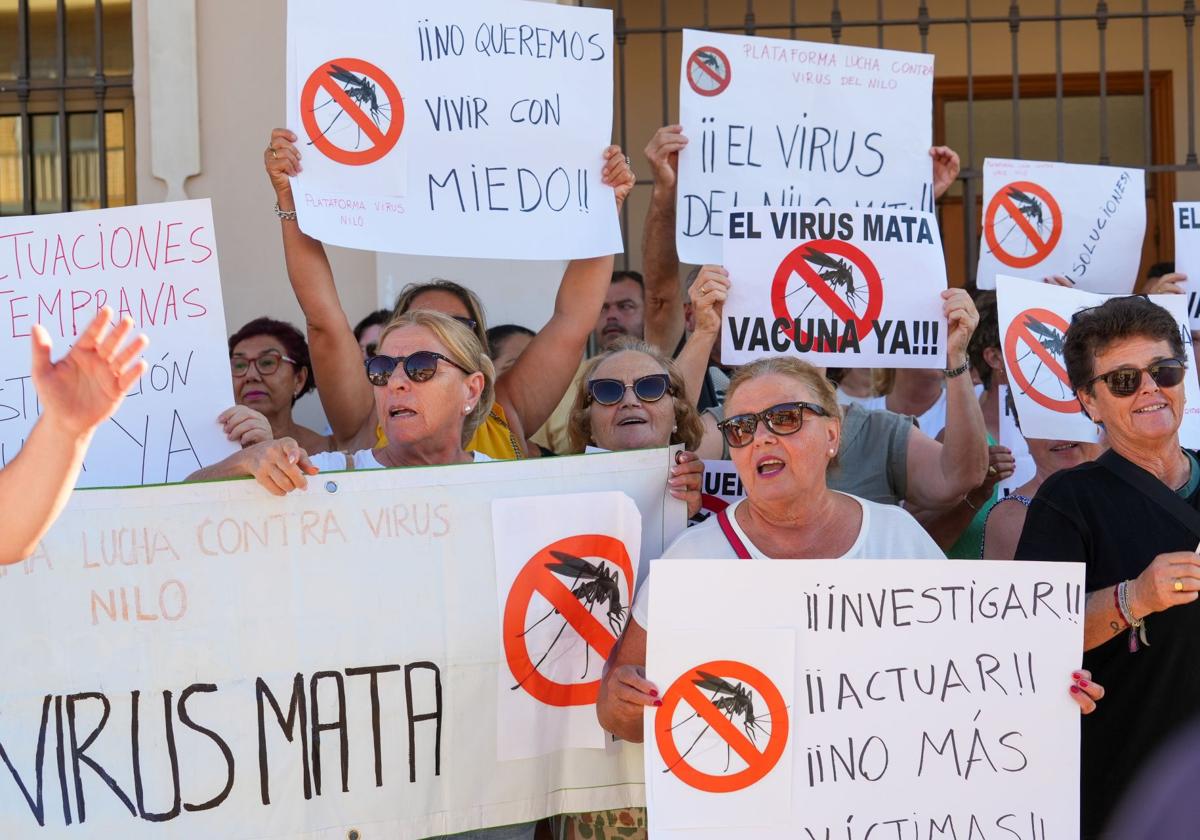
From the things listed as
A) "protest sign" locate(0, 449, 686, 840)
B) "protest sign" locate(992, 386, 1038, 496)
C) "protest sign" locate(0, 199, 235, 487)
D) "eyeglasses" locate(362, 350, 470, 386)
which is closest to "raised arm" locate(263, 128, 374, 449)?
"protest sign" locate(0, 199, 235, 487)

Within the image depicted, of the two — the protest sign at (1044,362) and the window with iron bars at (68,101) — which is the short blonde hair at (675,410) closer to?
the protest sign at (1044,362)

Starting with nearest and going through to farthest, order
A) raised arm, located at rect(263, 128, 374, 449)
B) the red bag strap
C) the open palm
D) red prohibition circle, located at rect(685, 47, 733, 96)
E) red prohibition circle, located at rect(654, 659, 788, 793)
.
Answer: the open palm, red prohibition circle, located at rect(654, 659, 788, 793), the red bag strap, raised arm, located at rect(263, 128, 374, 449), red prohibition circle, located at rect(685, 47, 733, 96)

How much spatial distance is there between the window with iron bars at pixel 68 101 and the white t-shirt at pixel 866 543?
12.6 feet

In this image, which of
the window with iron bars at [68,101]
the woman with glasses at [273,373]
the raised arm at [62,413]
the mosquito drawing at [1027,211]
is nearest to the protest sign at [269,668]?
the raised arm at [62,413]

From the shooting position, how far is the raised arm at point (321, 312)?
3850 mm

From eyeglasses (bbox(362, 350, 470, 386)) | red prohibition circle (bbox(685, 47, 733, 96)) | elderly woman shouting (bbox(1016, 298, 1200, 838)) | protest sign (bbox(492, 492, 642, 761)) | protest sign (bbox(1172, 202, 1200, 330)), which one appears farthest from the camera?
protest sign (bbox(1172, 202, 1200, 330))

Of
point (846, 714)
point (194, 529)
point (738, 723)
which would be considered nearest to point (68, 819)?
point (194, 529)

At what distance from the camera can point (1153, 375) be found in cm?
315

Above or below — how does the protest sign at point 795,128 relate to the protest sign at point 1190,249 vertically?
above

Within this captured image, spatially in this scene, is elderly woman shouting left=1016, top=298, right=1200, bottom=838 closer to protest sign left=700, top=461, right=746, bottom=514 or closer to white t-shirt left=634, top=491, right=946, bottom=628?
white t-shirt left=634, top=491, right=946, bottom=628

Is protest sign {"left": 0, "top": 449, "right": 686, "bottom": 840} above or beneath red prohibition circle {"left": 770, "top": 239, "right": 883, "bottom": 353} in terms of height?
beneath

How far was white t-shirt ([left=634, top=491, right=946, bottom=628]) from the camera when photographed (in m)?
3.12

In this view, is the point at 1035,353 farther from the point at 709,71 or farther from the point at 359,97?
the point at 359,97

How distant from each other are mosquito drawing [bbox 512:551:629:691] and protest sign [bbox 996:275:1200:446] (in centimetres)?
132
